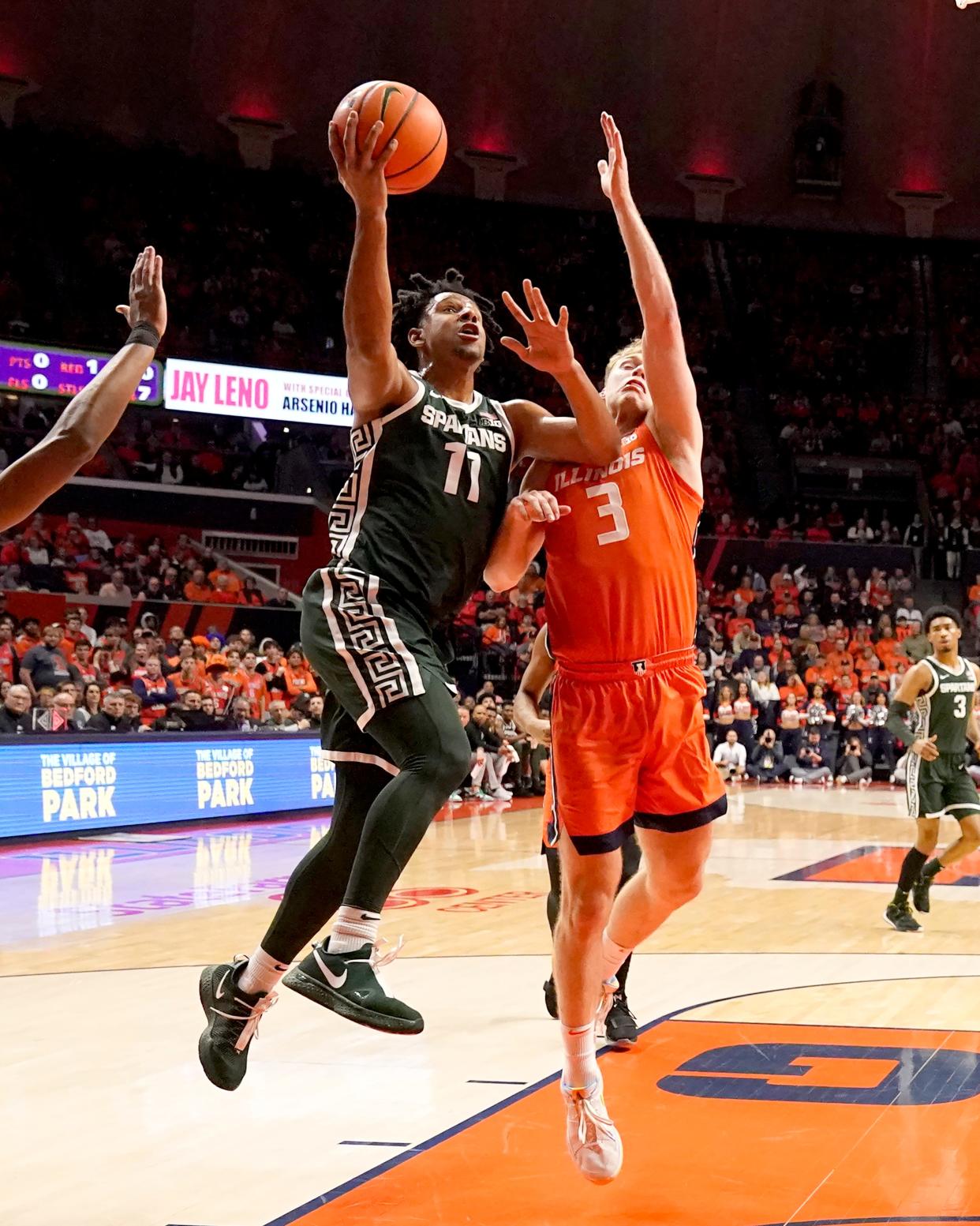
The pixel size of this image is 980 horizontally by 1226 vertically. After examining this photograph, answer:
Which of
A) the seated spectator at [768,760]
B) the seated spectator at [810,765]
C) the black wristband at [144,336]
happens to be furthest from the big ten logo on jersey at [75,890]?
the seated spectator at [810,765]

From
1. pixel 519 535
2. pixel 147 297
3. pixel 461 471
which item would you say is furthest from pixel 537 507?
pixel 147 297

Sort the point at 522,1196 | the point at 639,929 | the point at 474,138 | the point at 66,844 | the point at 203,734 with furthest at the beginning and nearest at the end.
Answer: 1. the point at 474,138
2. the point at 203,734
3. the point at 66,844
4. the point at 639,929
5. the point at 522,1196

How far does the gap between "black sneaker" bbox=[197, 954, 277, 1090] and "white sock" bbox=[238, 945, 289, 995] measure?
18 mm

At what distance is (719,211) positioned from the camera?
101 feet

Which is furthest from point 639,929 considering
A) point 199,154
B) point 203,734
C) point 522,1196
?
point 199,154

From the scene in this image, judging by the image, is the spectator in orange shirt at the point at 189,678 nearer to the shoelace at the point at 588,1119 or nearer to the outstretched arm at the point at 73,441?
the shoelace at the point at 588,1119

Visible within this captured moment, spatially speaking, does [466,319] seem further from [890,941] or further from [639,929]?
[890,941]

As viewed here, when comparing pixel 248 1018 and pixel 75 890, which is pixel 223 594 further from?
pixel 248 1018

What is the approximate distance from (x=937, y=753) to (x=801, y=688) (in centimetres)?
1232

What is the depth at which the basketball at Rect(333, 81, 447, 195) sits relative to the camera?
3941 millimetres

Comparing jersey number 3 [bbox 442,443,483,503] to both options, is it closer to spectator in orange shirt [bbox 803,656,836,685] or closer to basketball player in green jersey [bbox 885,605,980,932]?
basketball player in green jersey [bbox 885,605,980,932]

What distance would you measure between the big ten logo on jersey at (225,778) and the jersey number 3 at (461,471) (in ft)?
35.7

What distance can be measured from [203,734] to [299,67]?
17.2 m

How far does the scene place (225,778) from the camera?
591 inches
